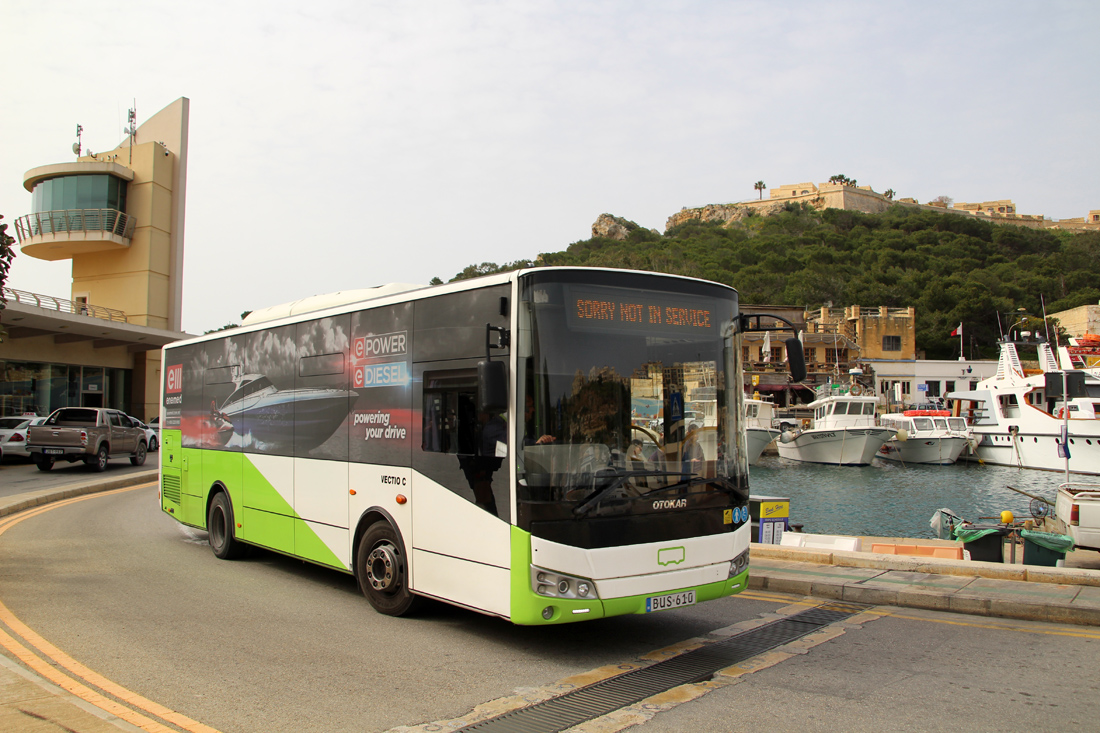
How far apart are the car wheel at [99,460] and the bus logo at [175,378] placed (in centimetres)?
1545

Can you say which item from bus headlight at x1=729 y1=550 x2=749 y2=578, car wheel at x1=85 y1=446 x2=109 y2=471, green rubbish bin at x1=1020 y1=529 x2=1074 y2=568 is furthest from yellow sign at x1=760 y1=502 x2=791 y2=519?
car wheel at x1=85 y1=446 x2=109 y2=471

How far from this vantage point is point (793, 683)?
5629mm

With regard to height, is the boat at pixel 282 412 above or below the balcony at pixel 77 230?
below

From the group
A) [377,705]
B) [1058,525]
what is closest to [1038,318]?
[1058,525]

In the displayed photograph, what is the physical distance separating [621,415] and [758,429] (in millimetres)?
44485

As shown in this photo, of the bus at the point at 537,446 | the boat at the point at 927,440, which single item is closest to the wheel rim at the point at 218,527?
the bus at the point at 537,446

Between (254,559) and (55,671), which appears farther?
(254,559)

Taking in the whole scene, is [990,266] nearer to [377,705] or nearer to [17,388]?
[17,388]

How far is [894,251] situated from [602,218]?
56590 millimetres

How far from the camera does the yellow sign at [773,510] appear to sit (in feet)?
41.9

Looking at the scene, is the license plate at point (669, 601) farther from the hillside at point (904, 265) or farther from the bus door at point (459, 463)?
the hillside at point (904, 265)

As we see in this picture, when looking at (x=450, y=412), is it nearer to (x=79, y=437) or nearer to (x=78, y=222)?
(x=79, y=437)

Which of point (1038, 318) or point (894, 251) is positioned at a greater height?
point (894, 251)

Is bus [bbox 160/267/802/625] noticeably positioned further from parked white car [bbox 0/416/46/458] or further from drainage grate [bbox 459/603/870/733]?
parked white car [bbox 0/416/46/458]
